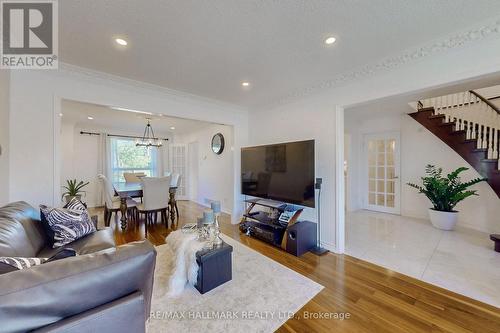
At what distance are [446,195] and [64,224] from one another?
5.57 meters

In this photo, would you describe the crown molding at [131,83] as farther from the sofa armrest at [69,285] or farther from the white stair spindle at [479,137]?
Answer: the white stair spindle at [479,137]

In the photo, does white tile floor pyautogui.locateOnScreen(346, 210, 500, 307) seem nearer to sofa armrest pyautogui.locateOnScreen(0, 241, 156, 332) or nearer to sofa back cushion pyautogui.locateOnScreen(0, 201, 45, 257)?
sofa armrest pyautogui.locateOnScreen(0, 241, 156, 332)

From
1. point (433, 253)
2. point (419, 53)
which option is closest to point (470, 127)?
point (433, 253)

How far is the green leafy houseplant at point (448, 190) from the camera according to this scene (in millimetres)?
3503

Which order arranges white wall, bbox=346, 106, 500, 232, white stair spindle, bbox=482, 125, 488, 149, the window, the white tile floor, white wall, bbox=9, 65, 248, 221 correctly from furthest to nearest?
the window
white wall, bbox=346, 106, 500, 232
white stair spindle, bbox=482, 125, 488, 149
white wall, bbox=9, 65, 248, 221
the white tile floor

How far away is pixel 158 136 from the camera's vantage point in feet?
22.8

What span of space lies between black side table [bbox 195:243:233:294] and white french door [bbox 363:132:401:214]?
4.54 m

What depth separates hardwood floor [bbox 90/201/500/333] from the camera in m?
1.57

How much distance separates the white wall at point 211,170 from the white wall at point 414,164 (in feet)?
9.90

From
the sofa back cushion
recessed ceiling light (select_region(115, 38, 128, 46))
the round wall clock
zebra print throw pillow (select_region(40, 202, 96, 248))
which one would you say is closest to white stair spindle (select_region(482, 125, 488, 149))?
the round wall clock

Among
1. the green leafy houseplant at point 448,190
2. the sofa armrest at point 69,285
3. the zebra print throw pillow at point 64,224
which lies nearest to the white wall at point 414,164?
the green leafy houseplant at point 448,190

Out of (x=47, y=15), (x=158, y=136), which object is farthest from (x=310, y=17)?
(x=158, y=136)

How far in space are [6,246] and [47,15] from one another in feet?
5.76

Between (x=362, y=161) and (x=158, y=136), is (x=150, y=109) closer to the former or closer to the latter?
(x=158, y=136)
